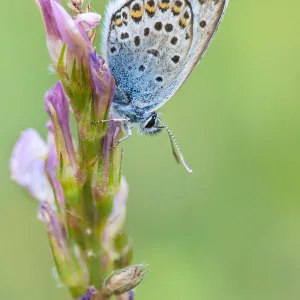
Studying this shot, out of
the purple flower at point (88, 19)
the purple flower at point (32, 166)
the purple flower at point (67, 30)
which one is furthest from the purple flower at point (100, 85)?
the purple flower at point (32, 166)

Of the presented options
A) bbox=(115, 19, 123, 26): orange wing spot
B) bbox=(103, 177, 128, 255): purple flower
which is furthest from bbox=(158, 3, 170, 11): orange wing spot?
bbox=(103, 177, 128, 255): purple flower

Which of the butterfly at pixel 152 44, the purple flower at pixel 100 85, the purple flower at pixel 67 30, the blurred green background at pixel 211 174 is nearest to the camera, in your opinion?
the purple flower at pixel 67 30

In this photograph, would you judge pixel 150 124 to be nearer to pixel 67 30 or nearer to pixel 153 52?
pixel 153 52

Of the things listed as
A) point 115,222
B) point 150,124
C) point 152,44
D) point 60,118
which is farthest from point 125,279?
point 152,44

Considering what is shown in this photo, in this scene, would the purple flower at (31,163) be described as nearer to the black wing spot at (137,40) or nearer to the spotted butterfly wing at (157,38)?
the spotted butterfly wing at (157,38)

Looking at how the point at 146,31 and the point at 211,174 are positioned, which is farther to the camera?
the point at 211,174

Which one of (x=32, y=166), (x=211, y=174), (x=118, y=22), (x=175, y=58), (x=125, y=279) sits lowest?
(x=211, y=174)

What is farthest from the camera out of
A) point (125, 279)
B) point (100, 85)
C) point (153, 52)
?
point (153, 52)
